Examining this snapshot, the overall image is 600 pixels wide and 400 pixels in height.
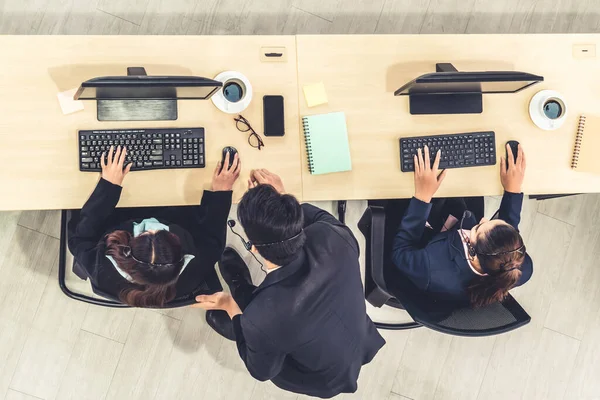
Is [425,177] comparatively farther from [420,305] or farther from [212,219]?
[212,219]

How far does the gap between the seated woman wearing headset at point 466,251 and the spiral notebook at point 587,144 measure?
21 centimetres

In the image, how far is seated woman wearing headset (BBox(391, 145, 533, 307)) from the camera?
149 centimetres

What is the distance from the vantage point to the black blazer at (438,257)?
5.13 feet

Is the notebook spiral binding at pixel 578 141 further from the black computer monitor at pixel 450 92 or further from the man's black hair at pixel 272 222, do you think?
the man's black hair at pixel 272 222

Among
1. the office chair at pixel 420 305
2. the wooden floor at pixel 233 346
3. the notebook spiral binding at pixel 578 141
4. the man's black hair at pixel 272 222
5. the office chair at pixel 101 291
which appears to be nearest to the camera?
the man's black hair at pixel 272 222

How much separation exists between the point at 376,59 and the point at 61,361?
189 centimetres

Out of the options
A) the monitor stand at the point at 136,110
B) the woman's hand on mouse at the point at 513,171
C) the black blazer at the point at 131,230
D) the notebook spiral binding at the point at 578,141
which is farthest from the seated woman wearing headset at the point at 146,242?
the notebook spiral binding at the point at 578,141

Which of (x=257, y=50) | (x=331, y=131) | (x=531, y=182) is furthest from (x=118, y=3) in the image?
(x=531, y=182)

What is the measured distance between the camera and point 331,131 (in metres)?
1.69

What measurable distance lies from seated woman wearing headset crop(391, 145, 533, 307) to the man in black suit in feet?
0.95

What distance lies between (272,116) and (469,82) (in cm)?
66

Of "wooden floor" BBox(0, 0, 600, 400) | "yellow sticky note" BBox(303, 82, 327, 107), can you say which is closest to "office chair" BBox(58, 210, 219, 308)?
"wooden floor" BBox(0, 0, 600, 400)

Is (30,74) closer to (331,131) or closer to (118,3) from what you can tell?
(118,3)

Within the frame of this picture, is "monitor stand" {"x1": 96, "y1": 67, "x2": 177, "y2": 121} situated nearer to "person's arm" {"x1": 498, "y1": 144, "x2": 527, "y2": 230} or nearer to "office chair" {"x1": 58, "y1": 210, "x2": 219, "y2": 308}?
"office chair" {"x1": 58, "y1": 210, "x2": 219, "y2": 308}
